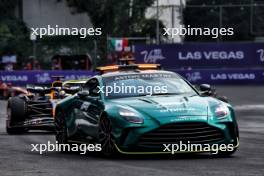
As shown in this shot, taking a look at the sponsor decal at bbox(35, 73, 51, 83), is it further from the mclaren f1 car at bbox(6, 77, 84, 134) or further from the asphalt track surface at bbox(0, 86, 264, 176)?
the asphalt track surface at bbox(0, 86, 264, 176)

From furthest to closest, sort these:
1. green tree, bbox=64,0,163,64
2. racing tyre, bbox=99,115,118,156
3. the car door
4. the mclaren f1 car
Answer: green tree, bbox=64,0,163,64 → the mclaren f1 car → the car door → racing tyre, bbox=99,115,118,156

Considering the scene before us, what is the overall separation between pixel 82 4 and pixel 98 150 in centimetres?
4252

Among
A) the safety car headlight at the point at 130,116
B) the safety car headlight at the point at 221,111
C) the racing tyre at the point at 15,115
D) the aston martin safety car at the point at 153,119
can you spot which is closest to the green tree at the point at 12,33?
the racing tyre at the point at 15,115

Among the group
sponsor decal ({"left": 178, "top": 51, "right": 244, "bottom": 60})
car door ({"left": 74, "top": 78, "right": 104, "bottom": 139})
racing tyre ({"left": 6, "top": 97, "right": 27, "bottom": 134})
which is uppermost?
car door ({"left": 74, "top": 78, "right": 104, "bottom": 139})

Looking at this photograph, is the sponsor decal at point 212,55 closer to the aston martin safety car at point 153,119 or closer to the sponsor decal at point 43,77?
the sponsor decal at point 43,77

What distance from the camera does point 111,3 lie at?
5178 cm

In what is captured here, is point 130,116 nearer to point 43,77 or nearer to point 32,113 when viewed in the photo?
point 32,113

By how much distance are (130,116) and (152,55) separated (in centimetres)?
2942

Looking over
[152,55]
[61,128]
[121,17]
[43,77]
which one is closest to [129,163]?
[61,128]

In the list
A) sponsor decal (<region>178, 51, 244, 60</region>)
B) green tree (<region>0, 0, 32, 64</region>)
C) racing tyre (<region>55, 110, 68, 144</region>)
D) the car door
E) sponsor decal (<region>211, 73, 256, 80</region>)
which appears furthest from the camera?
green tree (<region>0, 0, 32, 64</region>)

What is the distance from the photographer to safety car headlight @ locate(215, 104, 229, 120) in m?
12.5

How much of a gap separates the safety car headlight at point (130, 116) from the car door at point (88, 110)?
2.05ft

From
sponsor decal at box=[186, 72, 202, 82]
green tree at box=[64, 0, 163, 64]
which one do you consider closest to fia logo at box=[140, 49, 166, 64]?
sponsor decal at box=[186, 72, 202, 82]

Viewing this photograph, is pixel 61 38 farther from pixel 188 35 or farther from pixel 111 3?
pixel 188 35
